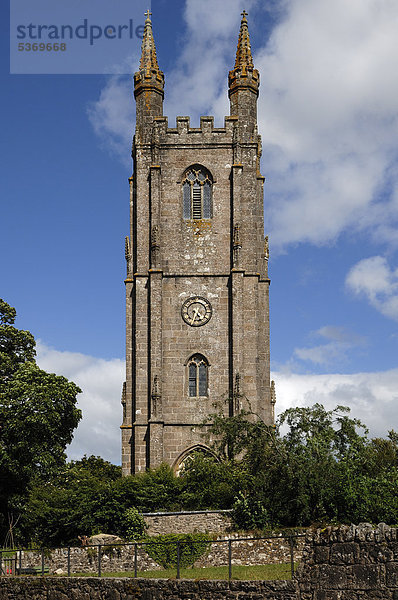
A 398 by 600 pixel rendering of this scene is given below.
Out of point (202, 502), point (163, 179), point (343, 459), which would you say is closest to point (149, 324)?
point (163, 179)

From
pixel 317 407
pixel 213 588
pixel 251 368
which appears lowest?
pixel 213 588

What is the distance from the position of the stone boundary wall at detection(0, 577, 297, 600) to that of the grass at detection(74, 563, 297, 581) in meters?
0.63

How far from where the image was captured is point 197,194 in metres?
46.5

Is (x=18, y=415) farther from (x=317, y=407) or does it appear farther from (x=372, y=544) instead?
(x=372, y=544)

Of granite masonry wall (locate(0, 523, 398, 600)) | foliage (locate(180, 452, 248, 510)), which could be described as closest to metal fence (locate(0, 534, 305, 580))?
granite masonry wall (locate(0, 523, 398, 600))

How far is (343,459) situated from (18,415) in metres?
17.7

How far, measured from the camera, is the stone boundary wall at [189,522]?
28719mm

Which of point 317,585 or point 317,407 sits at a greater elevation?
point 317,407

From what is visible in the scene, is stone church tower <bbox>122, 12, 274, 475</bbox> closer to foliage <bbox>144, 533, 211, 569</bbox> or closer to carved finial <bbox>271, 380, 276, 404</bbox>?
carved finial <bbox>271, 380, 276, 404</bbox>

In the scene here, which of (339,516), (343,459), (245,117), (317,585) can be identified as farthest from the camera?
(245,117)

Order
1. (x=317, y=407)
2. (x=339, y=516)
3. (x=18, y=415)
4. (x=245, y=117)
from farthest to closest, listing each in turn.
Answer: (x=245, y=117) < (x=18, y=415) < (x=317, y=407) < (x=339, y=516)

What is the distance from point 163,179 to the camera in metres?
46.4

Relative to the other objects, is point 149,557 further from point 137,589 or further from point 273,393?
point 273,393

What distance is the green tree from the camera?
40.0m
